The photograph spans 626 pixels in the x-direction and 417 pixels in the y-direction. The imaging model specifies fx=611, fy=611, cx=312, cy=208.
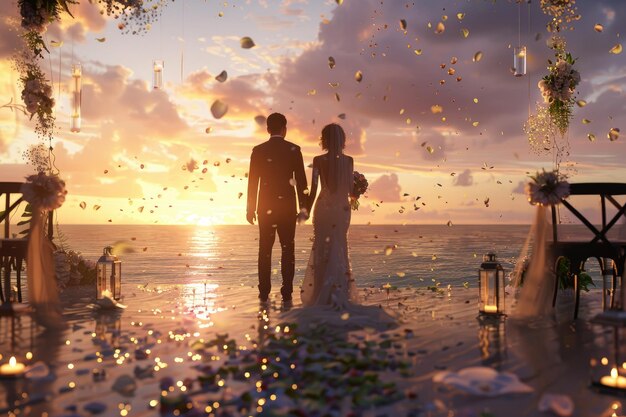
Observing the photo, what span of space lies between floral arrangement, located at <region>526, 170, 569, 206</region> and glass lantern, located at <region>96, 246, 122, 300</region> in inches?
225

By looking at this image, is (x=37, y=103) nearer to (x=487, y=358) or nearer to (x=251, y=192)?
(x=251, y=192)

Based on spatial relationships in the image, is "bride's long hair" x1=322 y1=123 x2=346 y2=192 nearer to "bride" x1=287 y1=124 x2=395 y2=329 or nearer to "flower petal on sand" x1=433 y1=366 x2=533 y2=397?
"bride" x1=287 y1=124 x2=395 y2=329

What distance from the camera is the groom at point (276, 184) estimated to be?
28.4ft

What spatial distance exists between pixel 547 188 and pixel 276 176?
3.59 metres

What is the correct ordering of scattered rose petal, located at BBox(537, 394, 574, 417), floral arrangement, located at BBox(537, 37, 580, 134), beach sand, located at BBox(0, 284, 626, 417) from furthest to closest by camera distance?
floral arrangement, located at BBox(537, 37, 580, 134) < beach sand, located at BBox(0, 284, 626, 417) < scattered rose petal, located at BBox(537, 394, 574, 417)

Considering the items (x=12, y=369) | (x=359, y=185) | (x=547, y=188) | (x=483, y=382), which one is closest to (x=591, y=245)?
(x=547, y=188)

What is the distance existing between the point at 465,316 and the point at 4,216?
21.6 feet

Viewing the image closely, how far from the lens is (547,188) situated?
24.2ft

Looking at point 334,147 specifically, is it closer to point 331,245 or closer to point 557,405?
point 331,245

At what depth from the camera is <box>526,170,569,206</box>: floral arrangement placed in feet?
24.0

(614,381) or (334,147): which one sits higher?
(334,147)

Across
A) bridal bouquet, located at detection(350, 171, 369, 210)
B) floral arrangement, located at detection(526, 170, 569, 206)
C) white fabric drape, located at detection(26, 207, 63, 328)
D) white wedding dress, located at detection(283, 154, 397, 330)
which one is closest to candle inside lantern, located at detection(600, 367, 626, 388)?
floral arrangement, located at detection(526, 170, 569, 206)

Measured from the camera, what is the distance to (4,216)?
8.82 meters

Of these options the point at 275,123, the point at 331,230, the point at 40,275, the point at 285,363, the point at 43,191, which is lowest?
the point at 285,363
